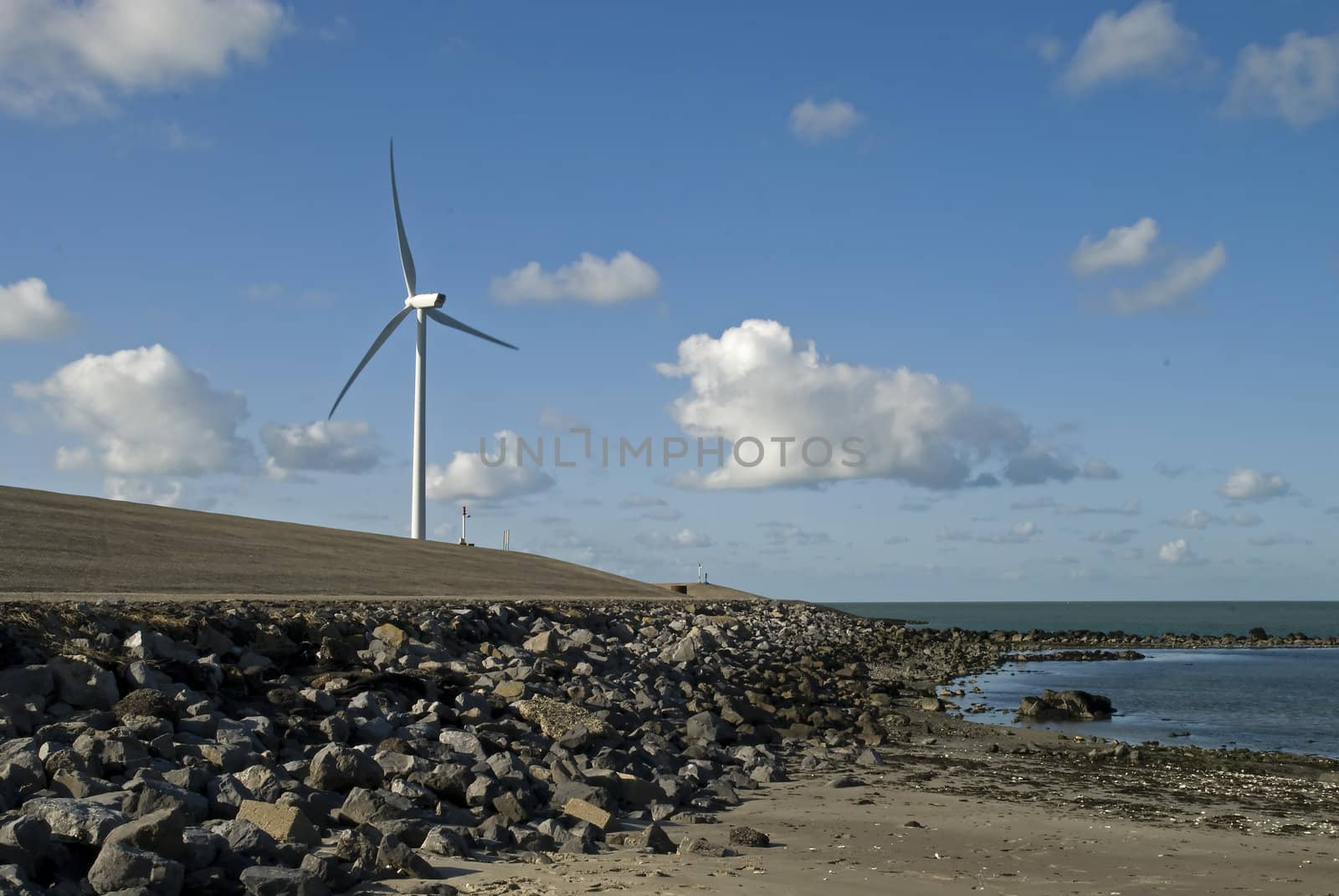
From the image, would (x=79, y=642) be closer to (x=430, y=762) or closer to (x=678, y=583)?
(x=430, y=762)

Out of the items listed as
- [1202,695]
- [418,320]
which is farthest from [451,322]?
[1202,695]

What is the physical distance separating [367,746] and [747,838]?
3.53 metres

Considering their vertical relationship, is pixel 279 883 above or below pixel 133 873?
below

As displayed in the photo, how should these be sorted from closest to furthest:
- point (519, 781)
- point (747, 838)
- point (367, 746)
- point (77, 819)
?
point (77, 819) → point (747, 838) → point (519, 781) → point (367, 746)

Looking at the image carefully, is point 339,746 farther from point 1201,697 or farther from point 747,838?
point 1201,697

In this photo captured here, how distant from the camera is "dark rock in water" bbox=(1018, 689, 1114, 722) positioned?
71.7 feet

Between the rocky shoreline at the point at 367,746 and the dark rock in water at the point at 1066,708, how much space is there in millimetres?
1721

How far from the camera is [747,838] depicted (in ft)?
29.1

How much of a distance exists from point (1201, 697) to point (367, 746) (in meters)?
25.1

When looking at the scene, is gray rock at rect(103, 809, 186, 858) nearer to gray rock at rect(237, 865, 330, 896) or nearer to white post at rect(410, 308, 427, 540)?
gray rock at rect(237, 865, 330, 896)

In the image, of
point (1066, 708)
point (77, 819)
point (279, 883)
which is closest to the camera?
point (279, 883)

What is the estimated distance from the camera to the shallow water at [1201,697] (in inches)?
800

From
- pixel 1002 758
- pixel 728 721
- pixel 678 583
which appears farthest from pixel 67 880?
pixel 678 583

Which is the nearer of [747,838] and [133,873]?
[133,873]
